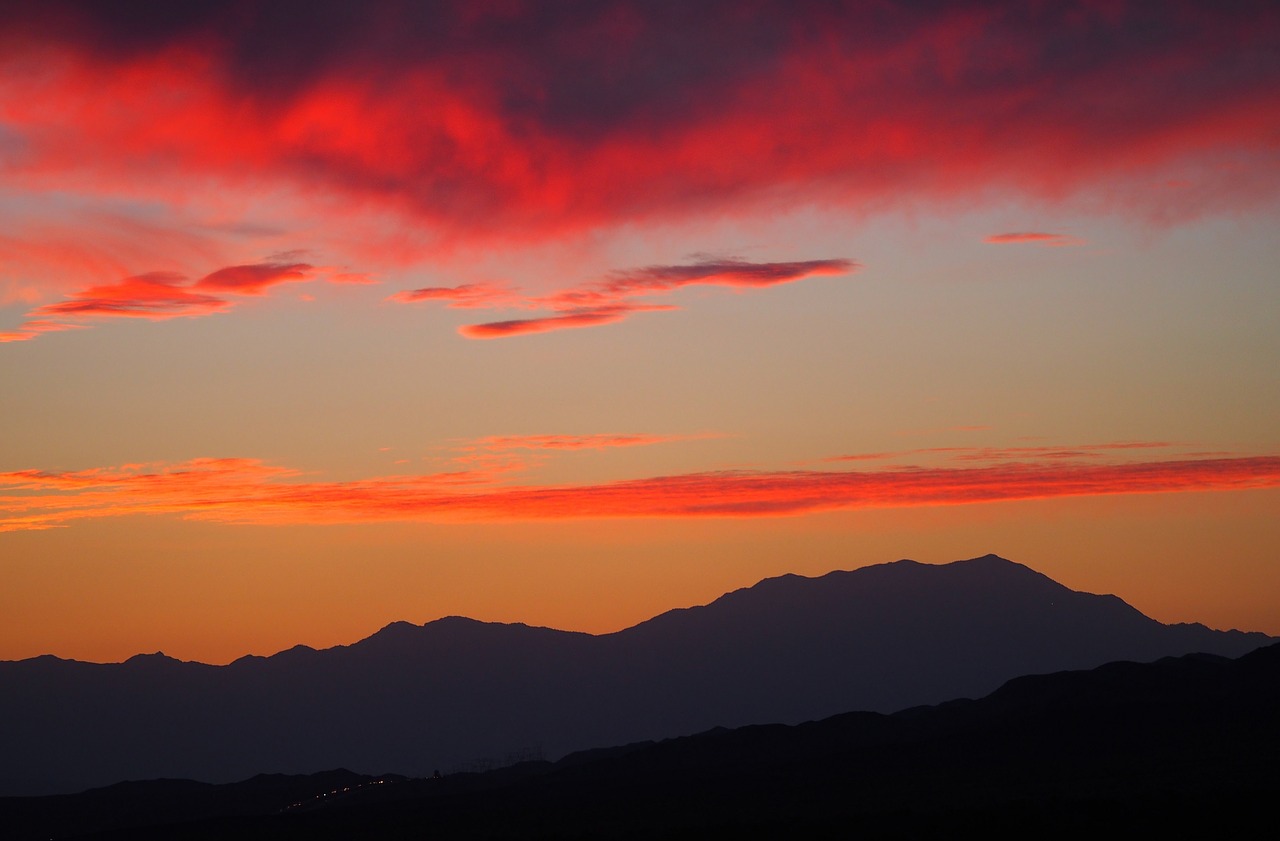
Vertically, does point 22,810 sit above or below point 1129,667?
below

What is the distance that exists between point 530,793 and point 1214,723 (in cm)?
4618

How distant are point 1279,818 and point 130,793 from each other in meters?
109

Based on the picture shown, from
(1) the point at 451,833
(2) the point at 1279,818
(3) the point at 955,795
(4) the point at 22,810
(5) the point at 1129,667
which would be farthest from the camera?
(4) the point at 22,810

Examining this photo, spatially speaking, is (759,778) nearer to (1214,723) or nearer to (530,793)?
(530,793)

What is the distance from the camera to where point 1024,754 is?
315 ft

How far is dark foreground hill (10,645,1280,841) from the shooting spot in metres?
67.2

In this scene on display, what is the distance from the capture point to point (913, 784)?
85688mm

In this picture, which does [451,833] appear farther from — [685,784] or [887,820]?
[887,820]

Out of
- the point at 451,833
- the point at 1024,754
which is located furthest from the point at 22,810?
the point at 1024,754

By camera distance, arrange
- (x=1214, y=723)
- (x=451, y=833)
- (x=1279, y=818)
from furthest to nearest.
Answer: (x=1214, y=723) < (x=451, y=833) < (x=1279, y=818)

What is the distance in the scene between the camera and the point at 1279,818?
6197cm

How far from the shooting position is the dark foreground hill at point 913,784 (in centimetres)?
6719

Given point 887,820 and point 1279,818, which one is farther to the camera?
point 887,820

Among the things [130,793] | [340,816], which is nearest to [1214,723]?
[340,816]
